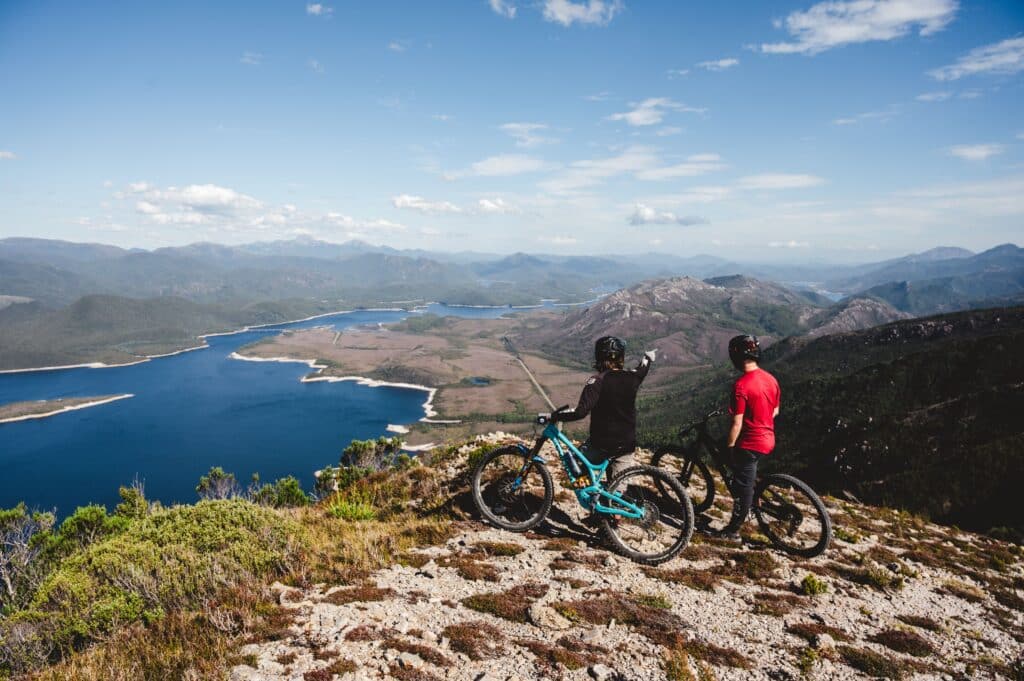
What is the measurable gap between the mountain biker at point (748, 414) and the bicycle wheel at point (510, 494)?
367cm

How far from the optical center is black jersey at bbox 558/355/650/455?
28.7 feet

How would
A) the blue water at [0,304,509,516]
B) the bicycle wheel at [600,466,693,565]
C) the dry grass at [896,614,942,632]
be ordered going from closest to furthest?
1. the dry grass at [896,614,942,632]
2. the bicycle wheel at [600,466,693,565]
3. the blue water at [0,304,509,516]

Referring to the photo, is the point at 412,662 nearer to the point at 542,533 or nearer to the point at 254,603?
the point at 254,603

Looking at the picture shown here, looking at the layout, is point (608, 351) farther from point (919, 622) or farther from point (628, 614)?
point (919, 622)

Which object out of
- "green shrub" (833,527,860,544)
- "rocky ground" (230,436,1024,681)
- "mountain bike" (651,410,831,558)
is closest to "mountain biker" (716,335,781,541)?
"mountain bike" (651,410,831,558)

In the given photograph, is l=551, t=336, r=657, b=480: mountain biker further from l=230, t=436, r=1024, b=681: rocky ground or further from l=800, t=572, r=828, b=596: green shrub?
l=800, t=572, r=828, b=596: green shrub

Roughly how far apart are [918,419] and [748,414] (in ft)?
244

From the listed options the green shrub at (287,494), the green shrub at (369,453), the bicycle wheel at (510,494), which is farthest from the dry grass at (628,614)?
the green shrub at (287,494)

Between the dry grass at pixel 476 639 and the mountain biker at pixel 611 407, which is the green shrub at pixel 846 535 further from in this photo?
the dry grass at pixel 476 639

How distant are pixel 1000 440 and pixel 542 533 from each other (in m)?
53.1

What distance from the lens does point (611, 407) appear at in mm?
8875

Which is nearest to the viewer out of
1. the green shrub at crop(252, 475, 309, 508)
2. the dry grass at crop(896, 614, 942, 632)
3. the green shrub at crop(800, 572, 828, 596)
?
the dry grass at crop(896, 614, 942, 632)

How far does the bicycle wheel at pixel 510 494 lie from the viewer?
32.7 ft

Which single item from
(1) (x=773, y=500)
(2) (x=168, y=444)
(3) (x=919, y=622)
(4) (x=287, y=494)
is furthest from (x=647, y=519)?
(2) (x=168, y=444)
